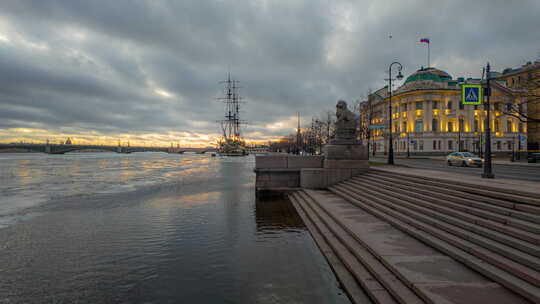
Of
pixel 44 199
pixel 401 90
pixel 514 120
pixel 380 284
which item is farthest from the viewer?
pixel 401 90

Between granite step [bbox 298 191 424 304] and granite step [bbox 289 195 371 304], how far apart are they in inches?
16.2

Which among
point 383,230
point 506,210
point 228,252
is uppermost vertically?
point 506,210

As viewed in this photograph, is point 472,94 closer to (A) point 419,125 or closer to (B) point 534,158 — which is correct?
(B) point 534,158

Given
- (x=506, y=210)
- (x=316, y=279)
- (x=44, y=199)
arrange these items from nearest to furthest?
(x=316, y=279) → (x=506, y=210) → (x=44, y=199)

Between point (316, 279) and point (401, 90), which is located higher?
point (401, 90)

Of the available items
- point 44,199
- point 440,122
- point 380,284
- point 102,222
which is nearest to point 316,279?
point 380,284

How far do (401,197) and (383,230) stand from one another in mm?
2756

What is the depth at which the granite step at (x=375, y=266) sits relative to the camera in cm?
441

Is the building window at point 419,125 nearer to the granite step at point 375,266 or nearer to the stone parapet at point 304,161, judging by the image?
the stone parapet at point 304,161

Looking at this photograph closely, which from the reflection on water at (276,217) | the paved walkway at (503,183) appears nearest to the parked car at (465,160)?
the paved walkway at (503,183)

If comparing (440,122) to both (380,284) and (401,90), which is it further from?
(380,284)

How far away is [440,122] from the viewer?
7488 cm

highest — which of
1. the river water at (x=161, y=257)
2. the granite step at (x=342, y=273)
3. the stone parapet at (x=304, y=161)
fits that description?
the stone parapet at (x=304, y=161)

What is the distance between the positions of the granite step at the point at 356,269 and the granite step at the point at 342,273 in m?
0.06
